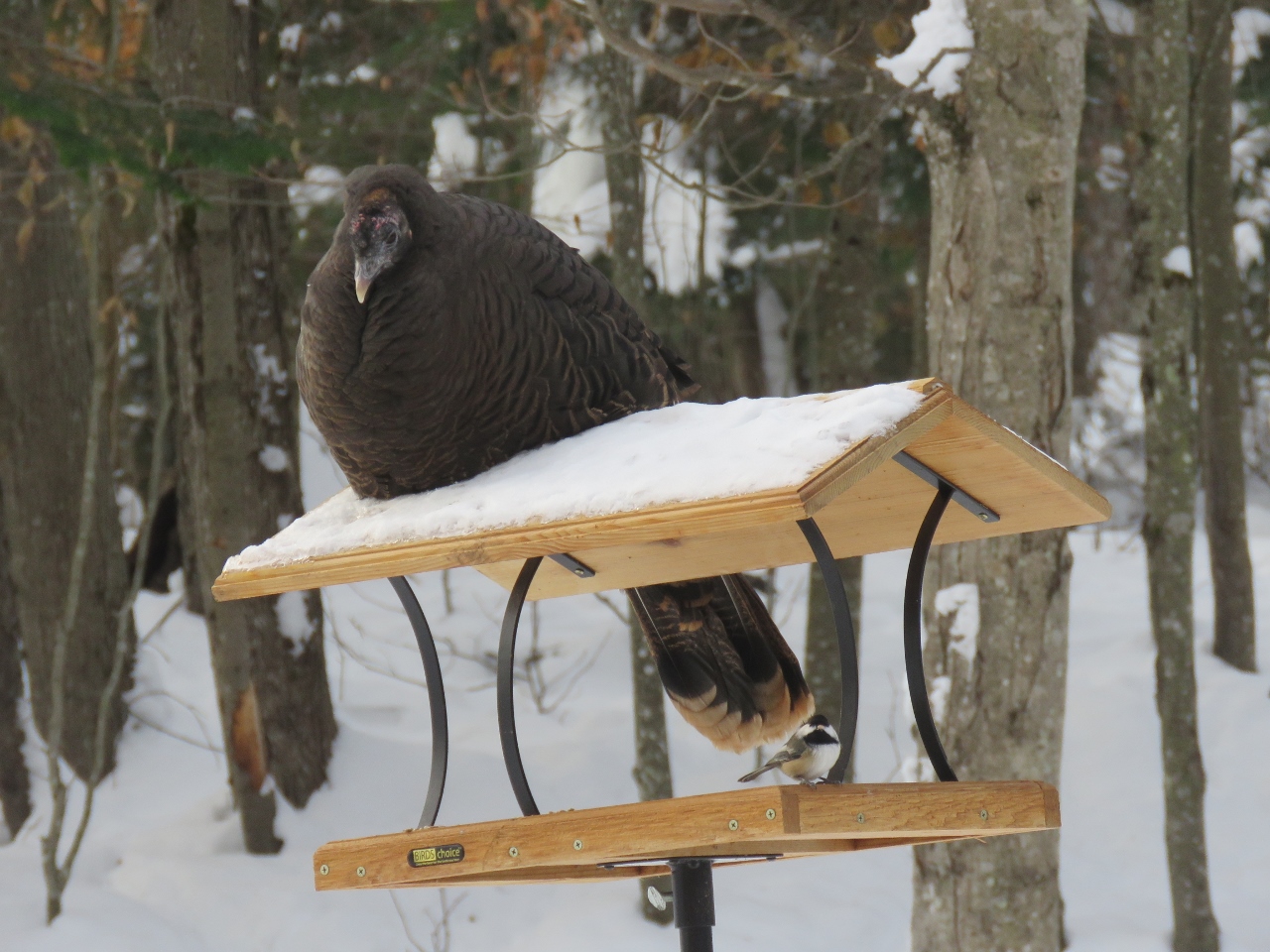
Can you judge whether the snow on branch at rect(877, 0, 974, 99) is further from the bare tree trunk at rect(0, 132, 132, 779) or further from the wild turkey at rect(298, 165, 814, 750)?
the bare tree trunk at rect(0, 132, 132, 779)

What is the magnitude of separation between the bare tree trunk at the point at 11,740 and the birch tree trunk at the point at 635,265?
117 inches

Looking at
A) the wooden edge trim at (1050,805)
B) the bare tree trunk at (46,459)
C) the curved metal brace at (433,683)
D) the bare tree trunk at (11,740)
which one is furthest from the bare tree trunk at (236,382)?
the wooden edge trim at (1050,805)

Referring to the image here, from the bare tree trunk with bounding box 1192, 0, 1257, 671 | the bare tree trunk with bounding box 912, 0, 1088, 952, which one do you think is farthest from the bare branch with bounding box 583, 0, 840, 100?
the bare tree trunk with bounding box 1192, 0, 1257, 671

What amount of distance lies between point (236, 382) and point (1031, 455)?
170 inches

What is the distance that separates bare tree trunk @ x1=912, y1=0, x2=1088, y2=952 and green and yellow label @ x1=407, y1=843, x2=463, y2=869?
195 centimetres

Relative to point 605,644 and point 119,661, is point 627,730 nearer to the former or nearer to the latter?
point 605,644

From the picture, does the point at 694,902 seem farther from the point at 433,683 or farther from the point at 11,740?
the point at 11,740

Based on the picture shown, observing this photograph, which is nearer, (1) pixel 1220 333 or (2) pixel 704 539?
(2) pixel 704 539

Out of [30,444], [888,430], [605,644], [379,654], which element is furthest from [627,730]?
[888,430]

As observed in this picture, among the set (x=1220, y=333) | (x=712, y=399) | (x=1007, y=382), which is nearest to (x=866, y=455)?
(x=1007, y=382)

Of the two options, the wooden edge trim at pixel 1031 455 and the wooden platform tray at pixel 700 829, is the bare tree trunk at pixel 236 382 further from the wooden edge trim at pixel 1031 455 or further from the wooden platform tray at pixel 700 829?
the wooden edge trim at pixel 1031 455

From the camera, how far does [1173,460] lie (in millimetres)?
5113

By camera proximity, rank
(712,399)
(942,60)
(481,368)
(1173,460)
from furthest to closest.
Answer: (712,399) → (1173,460) → (942,60) → (481,368)

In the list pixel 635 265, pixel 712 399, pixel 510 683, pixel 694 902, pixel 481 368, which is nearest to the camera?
pixel 694 902
